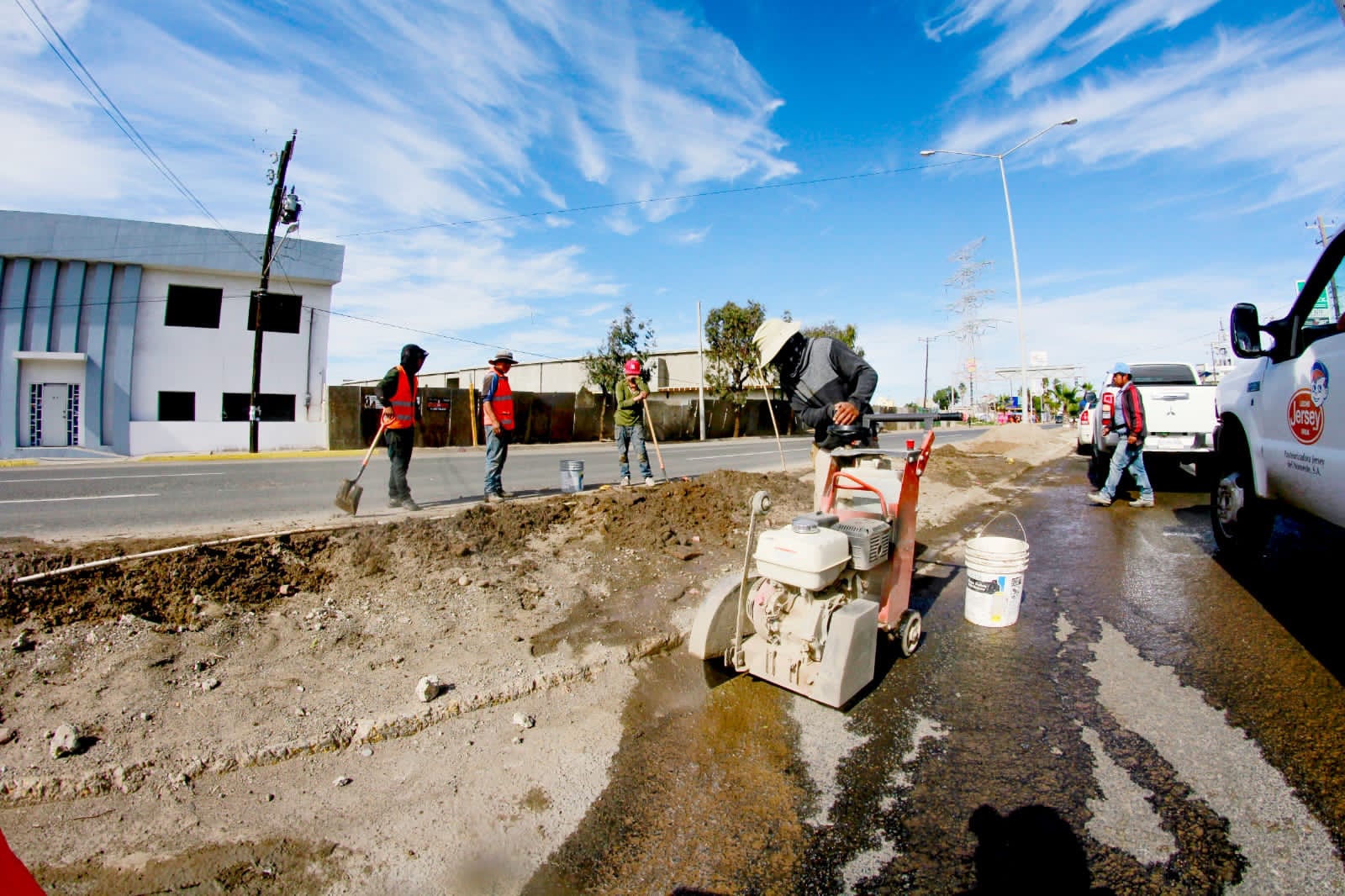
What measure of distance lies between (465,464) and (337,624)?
10.9 metres

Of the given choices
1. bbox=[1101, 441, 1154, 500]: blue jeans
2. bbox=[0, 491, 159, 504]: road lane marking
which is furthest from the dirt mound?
bbox=[0, 491, 159, 504]: road lane marking

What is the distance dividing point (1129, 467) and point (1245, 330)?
5.28 meters

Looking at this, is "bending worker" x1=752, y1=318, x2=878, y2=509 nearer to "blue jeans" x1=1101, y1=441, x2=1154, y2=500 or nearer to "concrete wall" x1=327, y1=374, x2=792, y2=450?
"blue jeans" x1=1101, y1=441, x2=1154, y2=500

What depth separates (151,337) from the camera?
870 inches

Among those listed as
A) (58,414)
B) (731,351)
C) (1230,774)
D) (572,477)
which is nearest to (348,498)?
(572,477)

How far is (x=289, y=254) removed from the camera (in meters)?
23.4

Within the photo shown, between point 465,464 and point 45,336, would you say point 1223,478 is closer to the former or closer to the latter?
point 465,464

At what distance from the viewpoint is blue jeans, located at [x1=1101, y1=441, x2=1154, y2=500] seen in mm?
8891

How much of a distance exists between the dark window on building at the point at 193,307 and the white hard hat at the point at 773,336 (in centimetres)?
2498

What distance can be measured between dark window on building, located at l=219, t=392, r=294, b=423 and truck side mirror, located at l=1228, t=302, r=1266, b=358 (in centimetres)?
2564

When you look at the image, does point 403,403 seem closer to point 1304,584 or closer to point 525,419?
point 1304,584

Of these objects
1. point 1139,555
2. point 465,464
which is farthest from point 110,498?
point 1139,555

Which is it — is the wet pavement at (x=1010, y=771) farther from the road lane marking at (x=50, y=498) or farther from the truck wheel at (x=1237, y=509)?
the road lane marking at (x=50, y=498)

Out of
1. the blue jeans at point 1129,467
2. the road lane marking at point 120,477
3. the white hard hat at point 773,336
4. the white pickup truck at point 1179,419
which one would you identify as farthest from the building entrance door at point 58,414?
the white pickup truck at point 1179,419
